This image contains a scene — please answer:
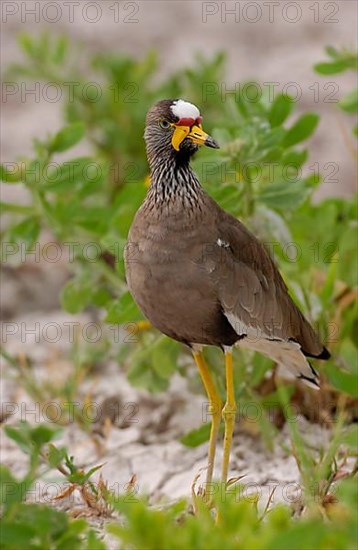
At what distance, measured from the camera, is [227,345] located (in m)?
2.69

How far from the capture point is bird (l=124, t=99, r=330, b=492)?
8.37ft

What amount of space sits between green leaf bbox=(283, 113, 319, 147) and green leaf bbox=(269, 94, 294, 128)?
0.05 metres

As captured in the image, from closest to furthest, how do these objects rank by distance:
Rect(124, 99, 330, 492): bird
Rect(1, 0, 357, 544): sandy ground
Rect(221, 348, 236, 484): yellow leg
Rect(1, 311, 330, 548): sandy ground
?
Rect(124, 99, 330, 492): bird
Rect(221, 348, 236, 484): yellow leg
Rect(1, 311, 330, 548): sandy ground
Rect(1, 0, 357, 544): sandy ground

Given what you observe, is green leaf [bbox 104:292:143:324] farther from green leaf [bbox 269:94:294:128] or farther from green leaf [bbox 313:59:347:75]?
green leaf [bbox 313:59:347:75]

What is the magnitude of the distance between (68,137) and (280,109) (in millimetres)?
663

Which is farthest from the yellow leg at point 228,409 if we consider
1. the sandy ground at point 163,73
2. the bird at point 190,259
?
the sandy ground at point 163,73

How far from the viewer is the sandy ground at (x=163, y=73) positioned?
3195 millimetres

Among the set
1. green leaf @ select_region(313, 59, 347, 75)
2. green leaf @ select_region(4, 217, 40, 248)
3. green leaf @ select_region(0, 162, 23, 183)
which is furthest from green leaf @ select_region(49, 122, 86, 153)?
green leaf @ select_region(313, 59, 347, 75)

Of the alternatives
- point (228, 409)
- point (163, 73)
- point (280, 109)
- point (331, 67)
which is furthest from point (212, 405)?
point (163, 73)

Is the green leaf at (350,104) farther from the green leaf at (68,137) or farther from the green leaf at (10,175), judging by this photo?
the green leaf at (10,175)

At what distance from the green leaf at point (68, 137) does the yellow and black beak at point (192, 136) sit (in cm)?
69

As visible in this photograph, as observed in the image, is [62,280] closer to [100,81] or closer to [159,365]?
[159,365]

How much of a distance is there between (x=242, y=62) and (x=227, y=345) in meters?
3.82

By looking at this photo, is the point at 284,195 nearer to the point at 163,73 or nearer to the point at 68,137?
the point at 68,137
